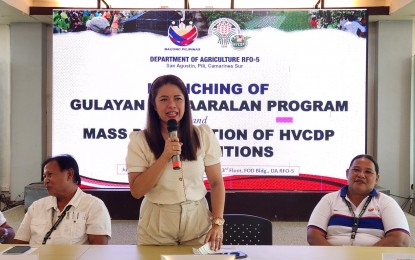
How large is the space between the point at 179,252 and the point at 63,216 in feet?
2.58

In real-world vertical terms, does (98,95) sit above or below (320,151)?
above

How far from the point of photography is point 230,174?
6258 millimetres

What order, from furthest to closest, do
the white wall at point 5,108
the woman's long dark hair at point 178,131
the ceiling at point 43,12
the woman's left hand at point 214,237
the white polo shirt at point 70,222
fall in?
the white wall at point 5,108
the ceiling at point 43,12
the white polo shirt at point 70,222
the woman's long dark hair at point 178,131
the woman's left hand at point 214,237

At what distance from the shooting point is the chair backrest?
279cm

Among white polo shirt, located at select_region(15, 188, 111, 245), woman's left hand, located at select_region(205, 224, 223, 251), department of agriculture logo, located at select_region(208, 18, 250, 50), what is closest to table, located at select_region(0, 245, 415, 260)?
woman's left hand, located at select_region(205, 224, 223, 251)

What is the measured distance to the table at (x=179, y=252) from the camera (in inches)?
83.7

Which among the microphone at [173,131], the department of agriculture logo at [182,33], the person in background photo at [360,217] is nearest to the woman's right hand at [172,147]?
the microphone at [173,131]

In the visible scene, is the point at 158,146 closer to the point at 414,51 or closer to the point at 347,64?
the point at 347,64

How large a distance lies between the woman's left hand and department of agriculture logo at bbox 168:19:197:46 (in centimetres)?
419

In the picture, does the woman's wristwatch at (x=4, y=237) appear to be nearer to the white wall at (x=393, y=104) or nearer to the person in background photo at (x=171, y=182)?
the person in background photo at (x=171, y=182)

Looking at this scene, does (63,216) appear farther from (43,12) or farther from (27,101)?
(27,101)

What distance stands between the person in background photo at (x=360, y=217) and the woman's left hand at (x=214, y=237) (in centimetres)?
82

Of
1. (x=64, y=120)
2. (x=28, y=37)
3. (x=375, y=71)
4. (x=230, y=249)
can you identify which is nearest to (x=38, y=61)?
(x=28, y=37)

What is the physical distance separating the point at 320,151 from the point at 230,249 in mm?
4202
